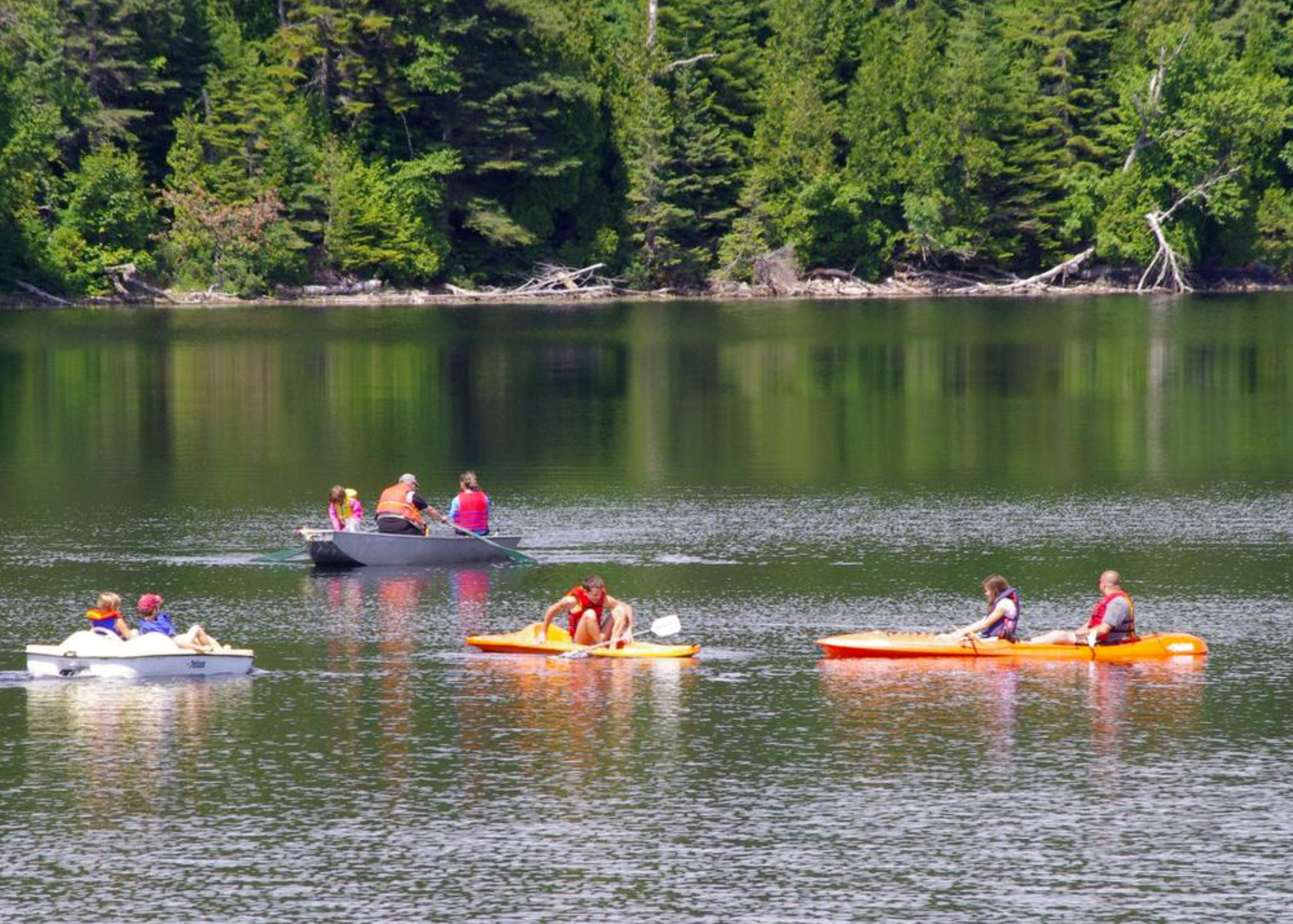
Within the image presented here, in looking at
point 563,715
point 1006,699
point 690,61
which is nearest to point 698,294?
point 690,61

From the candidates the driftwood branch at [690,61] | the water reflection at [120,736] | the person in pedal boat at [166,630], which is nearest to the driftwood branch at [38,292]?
the driftwood branch at [690,61]

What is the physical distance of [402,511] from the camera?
126 ft

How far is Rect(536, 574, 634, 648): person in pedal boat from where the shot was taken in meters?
31.0

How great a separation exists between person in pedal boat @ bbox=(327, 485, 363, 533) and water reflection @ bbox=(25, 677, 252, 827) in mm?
9442

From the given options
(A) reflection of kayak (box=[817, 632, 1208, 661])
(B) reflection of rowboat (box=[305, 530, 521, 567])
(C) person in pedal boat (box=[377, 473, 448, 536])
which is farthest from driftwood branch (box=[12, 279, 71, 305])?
(A) reflection of kayak (box=[817, 632, 1208, 661])

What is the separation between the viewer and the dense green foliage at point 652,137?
121m

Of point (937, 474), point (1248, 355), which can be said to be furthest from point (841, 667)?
point (1248, 355)

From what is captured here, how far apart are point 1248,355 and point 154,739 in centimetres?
6431

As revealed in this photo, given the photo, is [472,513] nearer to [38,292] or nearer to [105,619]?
[105,619]

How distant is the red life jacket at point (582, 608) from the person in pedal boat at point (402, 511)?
25.7 feet

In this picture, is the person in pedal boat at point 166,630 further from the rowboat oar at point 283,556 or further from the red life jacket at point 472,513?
the red life jacket at point 472,513

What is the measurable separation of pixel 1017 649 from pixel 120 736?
12475 mm

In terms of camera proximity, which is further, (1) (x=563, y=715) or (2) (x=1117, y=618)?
(2) (x=1117, y=618)

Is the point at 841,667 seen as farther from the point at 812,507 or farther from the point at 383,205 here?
the point at 383,205
